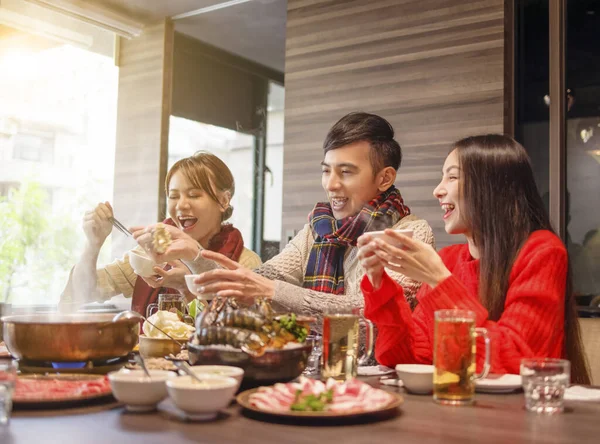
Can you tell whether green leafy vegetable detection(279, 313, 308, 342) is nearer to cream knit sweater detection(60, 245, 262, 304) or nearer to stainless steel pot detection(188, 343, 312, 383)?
stainless steel pot detection(188, 343, 312, 383)

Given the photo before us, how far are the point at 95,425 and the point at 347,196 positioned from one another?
1.61 metres

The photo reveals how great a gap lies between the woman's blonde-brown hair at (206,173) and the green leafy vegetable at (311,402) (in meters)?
1.98

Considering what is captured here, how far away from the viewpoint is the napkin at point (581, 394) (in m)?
1.22

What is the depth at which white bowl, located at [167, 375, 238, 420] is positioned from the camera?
3.24ft

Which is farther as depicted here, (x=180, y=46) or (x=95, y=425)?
(x=180, y=46)

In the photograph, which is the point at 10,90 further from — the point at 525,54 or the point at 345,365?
the point at 345,365

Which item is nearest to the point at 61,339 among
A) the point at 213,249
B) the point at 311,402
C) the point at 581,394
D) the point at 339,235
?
the point at 311,402

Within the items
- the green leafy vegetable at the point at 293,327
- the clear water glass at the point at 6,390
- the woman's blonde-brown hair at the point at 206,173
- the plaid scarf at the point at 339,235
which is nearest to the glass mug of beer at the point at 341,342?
the green leafy vegetable at the point at 293,327

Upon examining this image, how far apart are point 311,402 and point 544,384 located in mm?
403

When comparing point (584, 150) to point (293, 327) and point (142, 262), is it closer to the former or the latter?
point (142, 262)

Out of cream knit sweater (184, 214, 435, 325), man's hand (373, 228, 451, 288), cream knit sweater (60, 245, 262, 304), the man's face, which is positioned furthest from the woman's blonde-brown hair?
man's hand (373, 228, 451, 288)

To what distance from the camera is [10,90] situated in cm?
409

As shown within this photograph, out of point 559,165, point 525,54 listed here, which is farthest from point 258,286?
point 525,54

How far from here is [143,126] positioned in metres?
4.65
